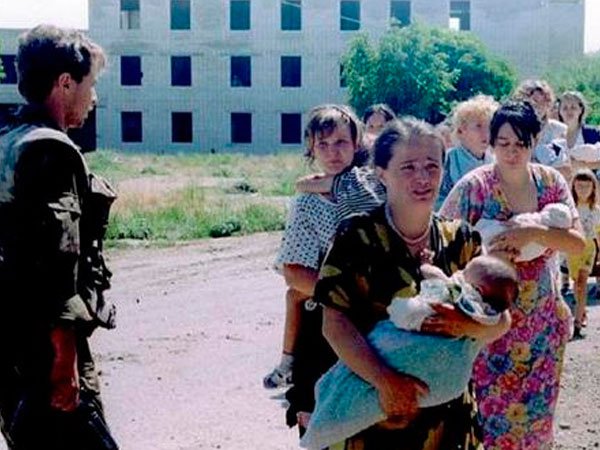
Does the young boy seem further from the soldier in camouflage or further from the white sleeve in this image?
the white sleeve

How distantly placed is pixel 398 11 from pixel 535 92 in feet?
172

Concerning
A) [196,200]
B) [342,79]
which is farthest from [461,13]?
[196,200]

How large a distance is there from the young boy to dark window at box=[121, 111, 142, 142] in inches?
2204

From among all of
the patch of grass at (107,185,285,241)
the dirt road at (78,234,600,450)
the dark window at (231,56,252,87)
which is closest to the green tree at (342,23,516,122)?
the dark window at (231,56,252,87)

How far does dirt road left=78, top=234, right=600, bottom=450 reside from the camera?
21.3 feet

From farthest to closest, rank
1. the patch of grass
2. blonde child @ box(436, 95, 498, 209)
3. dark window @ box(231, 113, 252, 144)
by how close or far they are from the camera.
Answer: dark window @ box(231, 113, 252, 144) → the patch of grass → blonde child @ box(436, 95, 498, 209)

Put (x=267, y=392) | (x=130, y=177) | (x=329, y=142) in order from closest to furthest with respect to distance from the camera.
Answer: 1. (x=329, y=142)
2. (x=267, y=392)
3. (x=130, y=177)

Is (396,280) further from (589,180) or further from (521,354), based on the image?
(589,180)

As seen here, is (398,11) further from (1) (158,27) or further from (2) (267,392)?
(2) (267,392)

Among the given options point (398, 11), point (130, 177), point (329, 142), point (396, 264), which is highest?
point (398, 11)

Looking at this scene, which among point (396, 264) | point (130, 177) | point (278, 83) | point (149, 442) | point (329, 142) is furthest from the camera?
point (278, 83)

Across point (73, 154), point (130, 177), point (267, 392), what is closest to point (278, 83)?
point (130, 177)

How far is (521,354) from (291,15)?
54.0m

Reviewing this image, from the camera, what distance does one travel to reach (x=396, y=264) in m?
3.33
